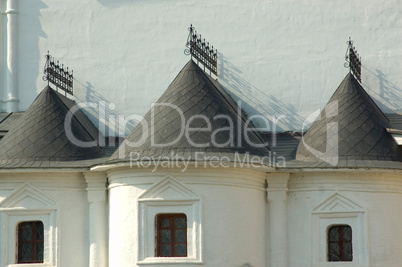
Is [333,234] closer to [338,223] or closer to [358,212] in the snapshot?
[338,223]

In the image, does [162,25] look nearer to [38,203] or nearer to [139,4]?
[139,4]

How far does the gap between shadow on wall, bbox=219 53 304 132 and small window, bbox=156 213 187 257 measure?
13.7 ft

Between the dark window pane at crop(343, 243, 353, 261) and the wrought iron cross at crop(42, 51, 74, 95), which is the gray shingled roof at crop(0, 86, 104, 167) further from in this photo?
the dark window pane at crop(343, 243, 353, 261)

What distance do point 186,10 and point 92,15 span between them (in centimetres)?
238

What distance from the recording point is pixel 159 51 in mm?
24438

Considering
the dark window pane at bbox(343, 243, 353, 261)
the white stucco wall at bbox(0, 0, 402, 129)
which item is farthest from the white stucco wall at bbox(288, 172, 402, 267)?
the white stucco wall at bbox(0, 0, 402, 129)

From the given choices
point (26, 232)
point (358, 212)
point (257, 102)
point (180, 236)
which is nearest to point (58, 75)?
point (26, 232)

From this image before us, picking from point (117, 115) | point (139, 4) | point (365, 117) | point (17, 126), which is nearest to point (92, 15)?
point (139, 4)

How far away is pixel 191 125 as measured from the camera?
2048 centimetres

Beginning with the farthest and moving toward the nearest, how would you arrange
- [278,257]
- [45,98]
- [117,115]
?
[117,115] < [45,98] < [278,257]

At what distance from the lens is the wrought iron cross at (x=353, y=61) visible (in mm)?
22491

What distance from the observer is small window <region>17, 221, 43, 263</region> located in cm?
2097

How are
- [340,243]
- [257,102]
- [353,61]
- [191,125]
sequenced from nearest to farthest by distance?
1. [191,125]
2. [340,243]
3. [353,61]
4. [257,102]

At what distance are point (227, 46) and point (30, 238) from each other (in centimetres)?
682
